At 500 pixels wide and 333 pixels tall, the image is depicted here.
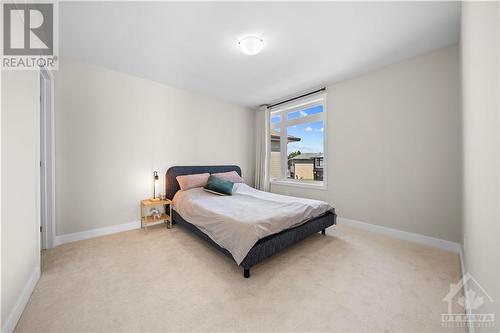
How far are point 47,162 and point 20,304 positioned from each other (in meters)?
1.73

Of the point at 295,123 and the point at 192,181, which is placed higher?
the point at 295,123

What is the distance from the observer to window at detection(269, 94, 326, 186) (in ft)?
12.7

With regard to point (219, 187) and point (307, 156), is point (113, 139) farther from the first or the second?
point (307, 156)

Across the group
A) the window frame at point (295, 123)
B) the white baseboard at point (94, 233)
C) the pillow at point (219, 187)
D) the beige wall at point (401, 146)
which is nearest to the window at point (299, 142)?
the window frame at point (295, 123)

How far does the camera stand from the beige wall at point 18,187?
1220 millimetres

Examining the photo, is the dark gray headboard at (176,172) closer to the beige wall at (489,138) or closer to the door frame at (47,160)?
the door frame at (47,160)

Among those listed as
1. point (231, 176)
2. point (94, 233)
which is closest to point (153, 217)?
point (94, 233)

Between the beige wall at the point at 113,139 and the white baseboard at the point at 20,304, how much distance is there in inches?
43.2

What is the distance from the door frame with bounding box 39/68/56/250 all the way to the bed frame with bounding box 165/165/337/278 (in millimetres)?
1483

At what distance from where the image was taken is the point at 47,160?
2.37 metres

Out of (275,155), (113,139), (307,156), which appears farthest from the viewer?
(275,155)

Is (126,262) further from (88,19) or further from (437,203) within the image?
(437,203)

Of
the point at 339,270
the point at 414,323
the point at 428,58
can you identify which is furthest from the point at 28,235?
the point at 428,58

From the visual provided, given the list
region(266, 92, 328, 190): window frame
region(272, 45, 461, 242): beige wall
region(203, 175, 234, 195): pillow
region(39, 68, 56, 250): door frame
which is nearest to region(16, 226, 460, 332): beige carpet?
region(39, 68, 56, 250): door frame
